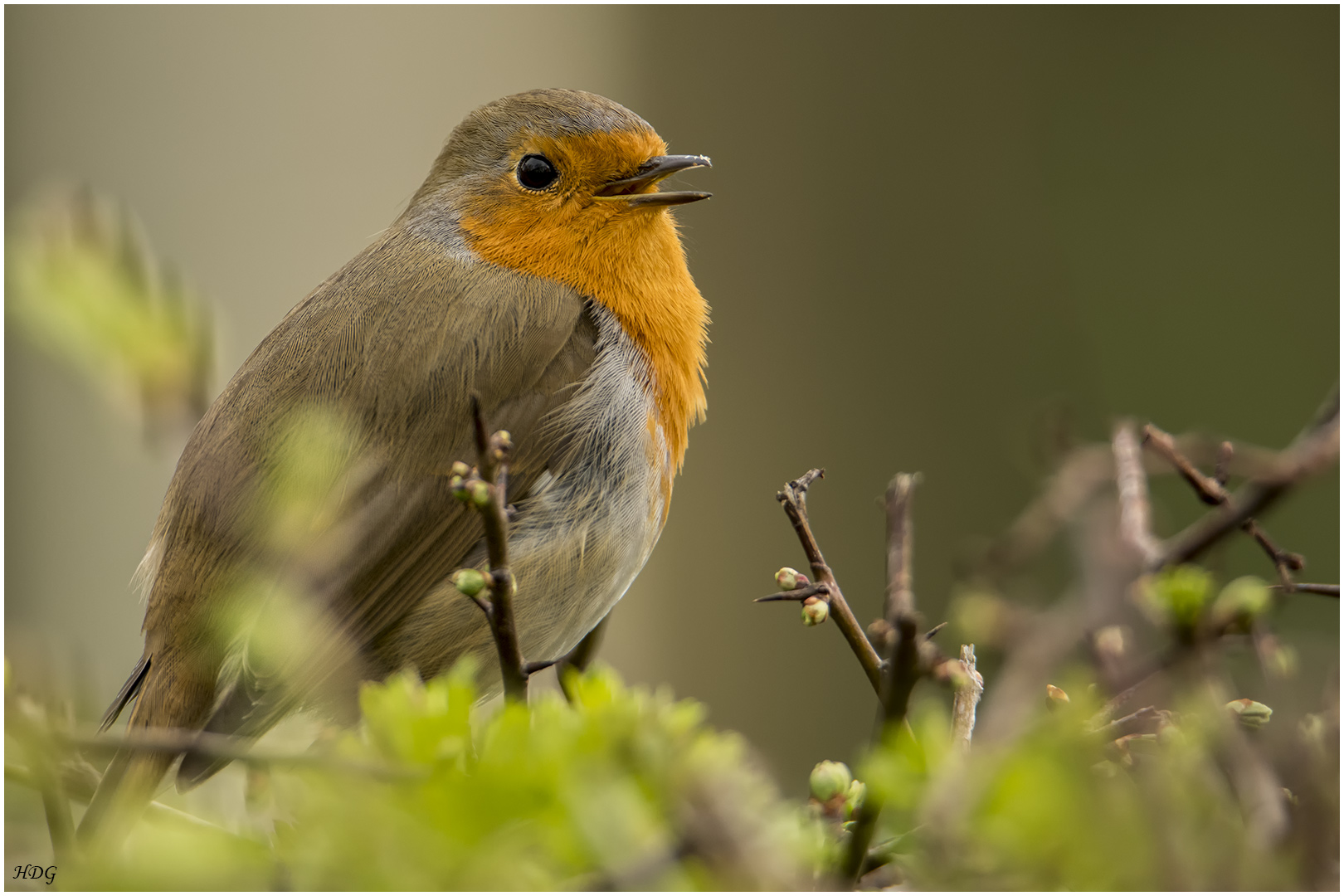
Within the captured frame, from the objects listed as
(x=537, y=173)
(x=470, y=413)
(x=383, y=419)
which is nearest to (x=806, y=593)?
(x=470, y=413)

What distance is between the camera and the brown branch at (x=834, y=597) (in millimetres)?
488

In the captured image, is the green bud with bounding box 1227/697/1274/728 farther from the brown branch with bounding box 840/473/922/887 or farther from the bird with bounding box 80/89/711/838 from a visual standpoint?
the bird with bounding box 80/89/711/838

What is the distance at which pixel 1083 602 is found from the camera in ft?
1.72

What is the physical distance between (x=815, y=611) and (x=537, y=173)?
3.21 ft

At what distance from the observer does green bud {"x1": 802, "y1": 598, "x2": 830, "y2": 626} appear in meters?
0.50

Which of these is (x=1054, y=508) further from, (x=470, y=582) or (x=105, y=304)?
(x=105, y=304)

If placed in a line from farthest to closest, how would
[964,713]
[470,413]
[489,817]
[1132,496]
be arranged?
1. [470,413]
2. [1132,496]
3. [964,713]
4. [489,817]

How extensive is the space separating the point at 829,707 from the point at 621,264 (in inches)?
80.4

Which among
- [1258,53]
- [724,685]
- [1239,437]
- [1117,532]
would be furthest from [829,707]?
[1117,532]

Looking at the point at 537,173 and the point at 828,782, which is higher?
the point at 537,173

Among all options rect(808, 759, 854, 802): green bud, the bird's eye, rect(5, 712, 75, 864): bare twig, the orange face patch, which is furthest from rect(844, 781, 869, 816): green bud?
the bird's eye

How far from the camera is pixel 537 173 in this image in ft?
4.50

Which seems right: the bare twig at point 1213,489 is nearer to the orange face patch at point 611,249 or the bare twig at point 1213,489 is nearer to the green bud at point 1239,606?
the green bud at point 1239,606

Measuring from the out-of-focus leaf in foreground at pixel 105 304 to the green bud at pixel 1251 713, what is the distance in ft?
1.37
